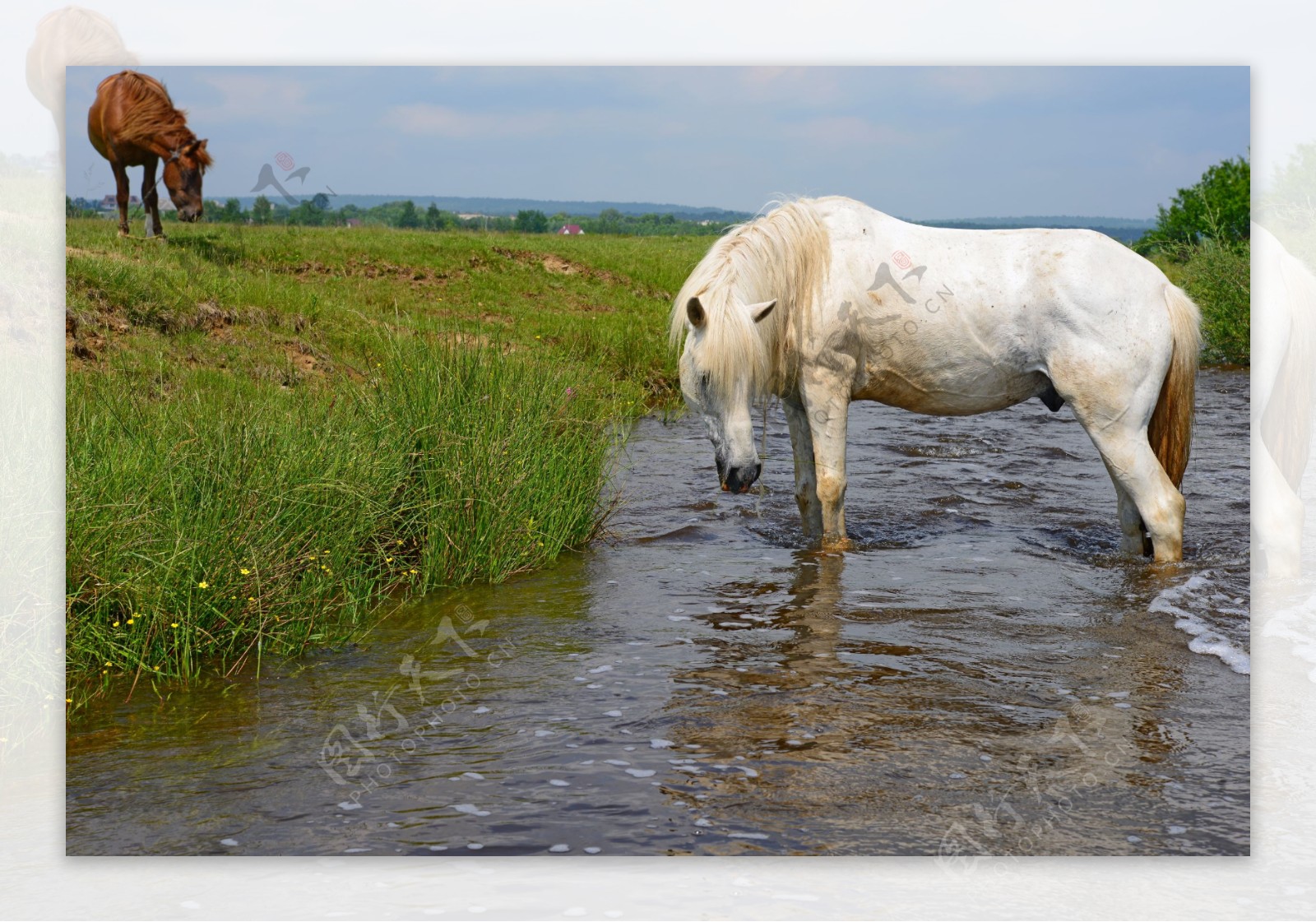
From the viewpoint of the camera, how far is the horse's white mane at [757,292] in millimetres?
5664

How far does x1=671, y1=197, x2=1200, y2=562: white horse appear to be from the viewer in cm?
595

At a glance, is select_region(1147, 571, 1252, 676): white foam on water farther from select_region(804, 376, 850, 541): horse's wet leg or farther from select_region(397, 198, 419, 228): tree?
select_region(397, 198, 419, 228): tree

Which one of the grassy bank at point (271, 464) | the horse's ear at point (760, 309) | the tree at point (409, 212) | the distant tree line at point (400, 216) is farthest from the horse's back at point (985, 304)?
the tree at point (409, 212)

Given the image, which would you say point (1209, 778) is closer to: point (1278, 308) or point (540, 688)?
point (540, 688)

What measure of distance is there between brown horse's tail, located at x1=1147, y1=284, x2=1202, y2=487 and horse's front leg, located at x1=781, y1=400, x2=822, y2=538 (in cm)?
189

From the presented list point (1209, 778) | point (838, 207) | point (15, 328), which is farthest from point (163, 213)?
point (1209, 778)

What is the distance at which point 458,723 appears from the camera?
13.9ft

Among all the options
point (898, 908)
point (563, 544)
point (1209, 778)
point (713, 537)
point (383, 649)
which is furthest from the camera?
point (713, 537)

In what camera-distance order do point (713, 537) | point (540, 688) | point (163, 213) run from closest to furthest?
point (540, 688) < point (713, 537) < point (163, 213)

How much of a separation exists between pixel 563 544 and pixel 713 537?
1.06 meters

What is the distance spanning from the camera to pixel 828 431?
250 inches

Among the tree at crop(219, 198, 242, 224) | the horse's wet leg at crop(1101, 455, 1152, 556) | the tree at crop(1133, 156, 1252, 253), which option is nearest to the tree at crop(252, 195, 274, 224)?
the tree at crop(219, 198, 242, 224)

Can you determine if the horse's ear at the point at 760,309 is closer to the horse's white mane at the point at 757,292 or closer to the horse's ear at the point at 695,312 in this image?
the horse's white mane at the point at 757,292

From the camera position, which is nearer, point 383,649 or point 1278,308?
point 383,649
